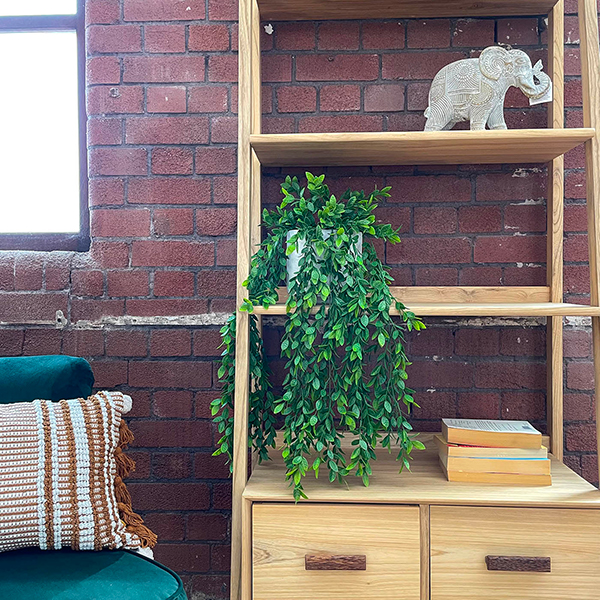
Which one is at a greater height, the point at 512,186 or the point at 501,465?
the point at 512,186

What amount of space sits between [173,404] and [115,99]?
1.00 metres

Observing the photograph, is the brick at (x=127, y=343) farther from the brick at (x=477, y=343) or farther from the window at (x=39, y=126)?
the brick at (x=477, y=343)

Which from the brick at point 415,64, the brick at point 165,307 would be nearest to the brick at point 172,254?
the brick at point 165,307

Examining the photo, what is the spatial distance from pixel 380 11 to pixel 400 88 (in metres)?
0.23

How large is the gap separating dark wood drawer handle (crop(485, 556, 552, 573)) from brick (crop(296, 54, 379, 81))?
1.40 m

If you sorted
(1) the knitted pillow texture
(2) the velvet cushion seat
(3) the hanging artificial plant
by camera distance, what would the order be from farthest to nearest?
(3) the hanging artificial plant < (1) the knitted pillow texture < (2) the velvet cushion seat

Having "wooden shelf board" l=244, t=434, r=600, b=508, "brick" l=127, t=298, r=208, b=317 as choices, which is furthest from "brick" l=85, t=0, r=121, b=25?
"wooden shelf board" l=244, t=434, r=600, b=508

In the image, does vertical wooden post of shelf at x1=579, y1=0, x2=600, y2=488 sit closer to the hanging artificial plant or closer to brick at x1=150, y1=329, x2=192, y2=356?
the hanging artificial plant

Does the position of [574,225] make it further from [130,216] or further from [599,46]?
[130,216]

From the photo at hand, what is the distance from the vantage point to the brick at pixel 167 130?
6.08 feet

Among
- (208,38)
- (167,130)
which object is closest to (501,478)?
(167,130)

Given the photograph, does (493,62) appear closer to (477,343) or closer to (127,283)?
(477,343)

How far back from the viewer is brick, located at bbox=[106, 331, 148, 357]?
187 cm

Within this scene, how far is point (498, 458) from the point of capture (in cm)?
146
